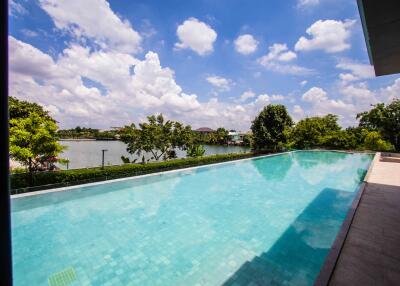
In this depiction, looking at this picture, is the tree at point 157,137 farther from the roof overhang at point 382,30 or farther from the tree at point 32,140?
the roof overhang at point 382,30

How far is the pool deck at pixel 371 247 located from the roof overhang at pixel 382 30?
174 inches

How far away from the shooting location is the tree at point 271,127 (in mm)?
27812

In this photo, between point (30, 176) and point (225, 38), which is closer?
point (30, 176)

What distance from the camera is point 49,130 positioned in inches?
418

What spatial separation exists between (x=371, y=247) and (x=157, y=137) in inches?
621

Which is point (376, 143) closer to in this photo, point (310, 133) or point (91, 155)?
point (310, 133)

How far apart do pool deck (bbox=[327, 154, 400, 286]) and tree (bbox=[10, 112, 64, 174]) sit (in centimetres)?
1229

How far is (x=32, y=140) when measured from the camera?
1012 centimetres

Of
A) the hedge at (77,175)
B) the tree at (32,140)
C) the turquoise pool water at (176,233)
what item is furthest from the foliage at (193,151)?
the tree at (32,140)

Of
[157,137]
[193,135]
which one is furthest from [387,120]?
[157,137]

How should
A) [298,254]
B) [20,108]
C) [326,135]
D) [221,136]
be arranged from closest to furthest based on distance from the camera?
1. [298,254]
2. [20,108]
3. [326,135]
4. [221,136]

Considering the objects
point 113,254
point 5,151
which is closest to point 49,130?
point 113,254

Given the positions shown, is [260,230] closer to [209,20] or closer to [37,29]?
[209,20]

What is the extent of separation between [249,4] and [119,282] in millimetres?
11507
